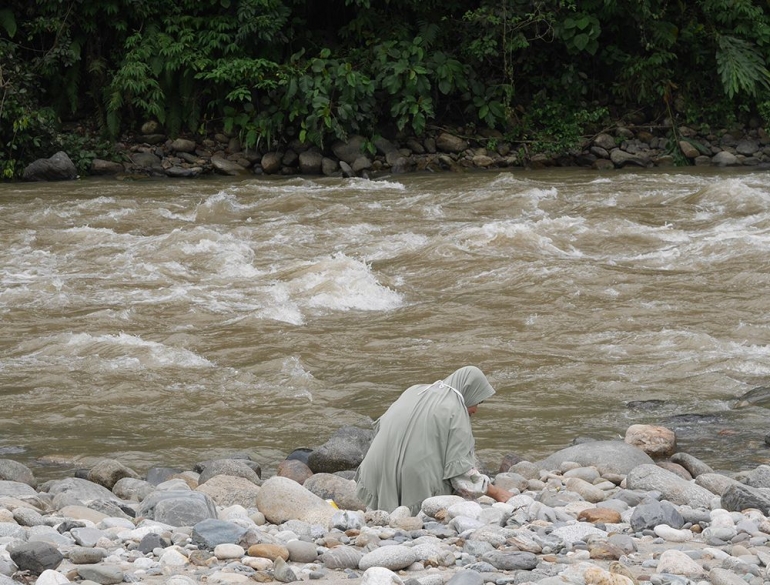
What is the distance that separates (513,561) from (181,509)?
1.64 meters

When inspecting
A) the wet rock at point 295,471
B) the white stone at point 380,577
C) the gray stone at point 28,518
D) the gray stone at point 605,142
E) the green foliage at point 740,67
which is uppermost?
the green foliage at point 740,67

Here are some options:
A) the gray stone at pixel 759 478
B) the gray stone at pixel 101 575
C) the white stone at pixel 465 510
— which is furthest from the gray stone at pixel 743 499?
the gray stone at pixel 101 575

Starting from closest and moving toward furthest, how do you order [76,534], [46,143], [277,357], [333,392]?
[76,534]
[333,392]
[277,357]
[46,143]

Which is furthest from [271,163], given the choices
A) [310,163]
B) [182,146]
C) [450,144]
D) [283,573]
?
→ [283,573]

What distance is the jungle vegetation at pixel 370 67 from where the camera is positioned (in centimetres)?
1844

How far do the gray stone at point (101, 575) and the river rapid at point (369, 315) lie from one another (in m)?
2.78

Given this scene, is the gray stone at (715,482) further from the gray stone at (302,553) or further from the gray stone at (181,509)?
the gray stone at (181,509)

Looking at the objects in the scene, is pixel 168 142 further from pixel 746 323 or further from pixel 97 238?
pixel 746 323

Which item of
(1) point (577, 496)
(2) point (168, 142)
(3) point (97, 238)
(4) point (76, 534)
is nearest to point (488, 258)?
(3) point (97, 238)

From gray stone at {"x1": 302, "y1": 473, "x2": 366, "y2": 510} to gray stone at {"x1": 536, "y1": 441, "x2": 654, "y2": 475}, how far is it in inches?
46.6

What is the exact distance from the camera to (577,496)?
547cm

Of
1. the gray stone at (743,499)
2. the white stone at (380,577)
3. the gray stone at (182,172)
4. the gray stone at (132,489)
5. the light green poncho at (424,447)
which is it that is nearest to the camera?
the white stone at (380,577)

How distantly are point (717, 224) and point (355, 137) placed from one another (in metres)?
7.38

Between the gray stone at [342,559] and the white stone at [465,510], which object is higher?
the gray stone at [342,559]
